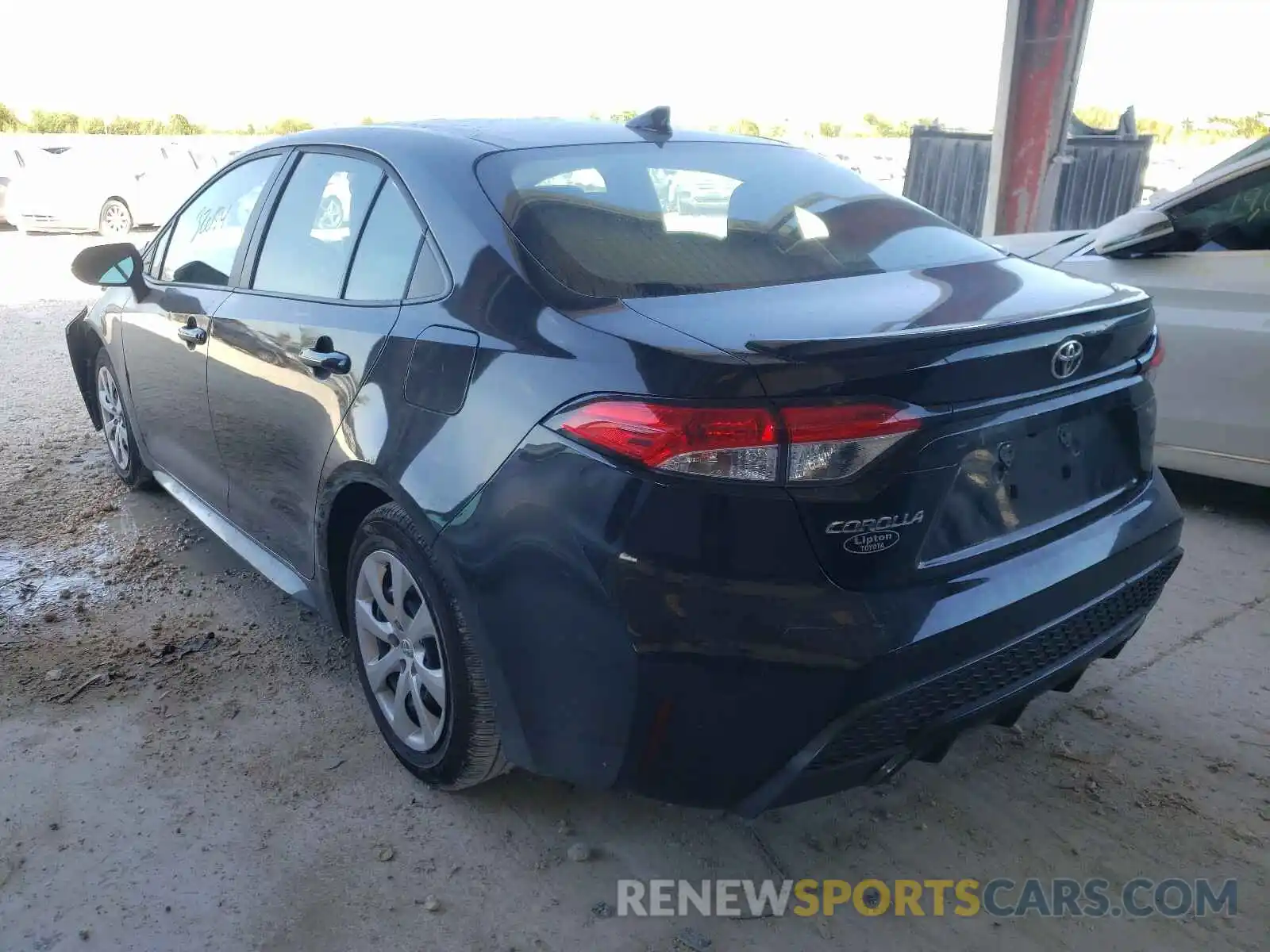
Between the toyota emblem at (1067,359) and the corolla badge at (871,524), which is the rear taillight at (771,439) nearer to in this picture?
the corolla badge at (871,524)

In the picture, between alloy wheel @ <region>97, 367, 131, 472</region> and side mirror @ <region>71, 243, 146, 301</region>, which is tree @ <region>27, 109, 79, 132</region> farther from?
side mirror @ <region>71, 243, 146, 301</region>

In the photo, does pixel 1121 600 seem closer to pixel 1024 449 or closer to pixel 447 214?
pixel 1024 449

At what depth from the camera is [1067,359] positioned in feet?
A: 6.79

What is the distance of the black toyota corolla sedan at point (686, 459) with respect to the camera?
182 cm

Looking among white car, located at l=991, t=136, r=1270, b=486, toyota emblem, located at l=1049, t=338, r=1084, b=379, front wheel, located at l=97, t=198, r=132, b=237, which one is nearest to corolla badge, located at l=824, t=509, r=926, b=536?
toyota emblem, located at l=1049, t=338, r=1084, b=379

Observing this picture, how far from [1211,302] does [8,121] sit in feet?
118

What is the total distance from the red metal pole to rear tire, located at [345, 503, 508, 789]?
863cm

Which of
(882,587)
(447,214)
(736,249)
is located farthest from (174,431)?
(882,587)

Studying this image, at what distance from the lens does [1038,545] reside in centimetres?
211

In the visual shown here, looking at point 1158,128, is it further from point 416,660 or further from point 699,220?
point 416,660

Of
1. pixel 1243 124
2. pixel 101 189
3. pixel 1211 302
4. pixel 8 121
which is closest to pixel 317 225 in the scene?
pixel 1211 302

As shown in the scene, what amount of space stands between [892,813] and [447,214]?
5.96 feet

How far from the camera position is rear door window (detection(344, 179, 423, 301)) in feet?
8.23

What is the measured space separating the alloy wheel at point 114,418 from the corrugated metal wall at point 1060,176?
840 cm
